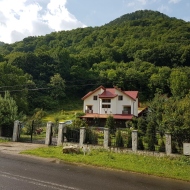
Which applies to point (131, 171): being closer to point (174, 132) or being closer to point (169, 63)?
point (174, 132)

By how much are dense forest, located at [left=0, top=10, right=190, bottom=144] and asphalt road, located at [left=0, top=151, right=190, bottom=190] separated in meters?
37.4

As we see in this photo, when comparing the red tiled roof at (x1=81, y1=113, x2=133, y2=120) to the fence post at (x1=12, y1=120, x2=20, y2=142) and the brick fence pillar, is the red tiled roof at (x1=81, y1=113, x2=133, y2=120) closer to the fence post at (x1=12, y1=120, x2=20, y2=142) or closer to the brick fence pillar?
the fence post at (x1=12, y1=120, x2=20, y2=142)

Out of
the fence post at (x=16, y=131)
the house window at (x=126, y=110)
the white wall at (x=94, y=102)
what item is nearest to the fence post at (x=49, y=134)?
the fence post at (x=16, y=131)

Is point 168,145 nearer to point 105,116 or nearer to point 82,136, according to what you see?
point 82,136

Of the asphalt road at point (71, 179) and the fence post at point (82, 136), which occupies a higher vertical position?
the fence post at point (82, 136)

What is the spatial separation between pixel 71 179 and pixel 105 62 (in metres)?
82.2

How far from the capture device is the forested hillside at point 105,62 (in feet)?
227

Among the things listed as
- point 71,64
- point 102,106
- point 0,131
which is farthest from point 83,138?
point 71,64

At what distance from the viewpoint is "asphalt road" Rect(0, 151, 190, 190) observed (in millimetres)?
8445

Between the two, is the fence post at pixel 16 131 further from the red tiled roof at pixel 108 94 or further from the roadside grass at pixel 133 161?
the red tiled roof at pixel 108 94

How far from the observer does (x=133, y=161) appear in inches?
535

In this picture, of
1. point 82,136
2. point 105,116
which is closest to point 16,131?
point 82,136

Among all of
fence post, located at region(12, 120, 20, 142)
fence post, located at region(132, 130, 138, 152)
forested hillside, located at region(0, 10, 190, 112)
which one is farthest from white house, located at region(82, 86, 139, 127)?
fence post, located at region(132, 130, 138, 152)

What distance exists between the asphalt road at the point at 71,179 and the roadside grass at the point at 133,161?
0.66 meters
